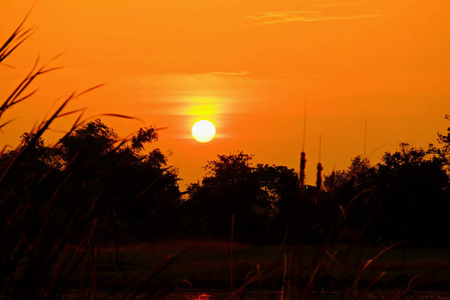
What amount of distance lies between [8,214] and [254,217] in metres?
44.2

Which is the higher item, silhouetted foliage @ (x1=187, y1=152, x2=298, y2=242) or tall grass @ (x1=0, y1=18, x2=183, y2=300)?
silhouetted foliage @ (x1=187, y1=152, x2=298, y2=242)

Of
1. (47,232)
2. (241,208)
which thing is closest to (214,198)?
(241,208)

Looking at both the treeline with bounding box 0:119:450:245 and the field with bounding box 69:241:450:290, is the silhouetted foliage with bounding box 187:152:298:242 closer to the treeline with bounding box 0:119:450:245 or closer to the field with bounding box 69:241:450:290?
the treeline with bounding box 0:119:450:245

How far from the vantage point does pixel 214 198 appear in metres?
51.4

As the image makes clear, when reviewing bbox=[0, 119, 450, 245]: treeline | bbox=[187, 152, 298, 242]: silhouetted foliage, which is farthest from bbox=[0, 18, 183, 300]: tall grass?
bbox=[187, 152, 298, 242]: silhouetted foliage

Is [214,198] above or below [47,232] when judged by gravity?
above

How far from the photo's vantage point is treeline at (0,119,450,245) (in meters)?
2.41

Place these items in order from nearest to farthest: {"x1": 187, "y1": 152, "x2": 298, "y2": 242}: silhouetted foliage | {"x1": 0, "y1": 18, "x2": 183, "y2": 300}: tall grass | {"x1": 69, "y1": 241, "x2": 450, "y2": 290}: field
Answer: {"x1": 0, "y1": 18, "x2": 183, "y2": 300}: tall grass → {"x1": 69, "y1": 241, "x2": 450, "y2": 290}: field → {"x1": 187, "y1": 152, "x2": 298, "y2": 242}: silhouetted foliage

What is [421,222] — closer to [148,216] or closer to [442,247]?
[442,247]

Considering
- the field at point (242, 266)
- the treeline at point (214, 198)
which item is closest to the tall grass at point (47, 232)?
the treeline at point (214, 198)

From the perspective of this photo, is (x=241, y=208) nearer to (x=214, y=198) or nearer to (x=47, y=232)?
(x=214, y=198)

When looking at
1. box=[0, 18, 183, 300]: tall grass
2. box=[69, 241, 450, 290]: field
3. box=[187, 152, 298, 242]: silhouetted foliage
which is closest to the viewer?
box=[0, 18, 183, 300]: tall grass

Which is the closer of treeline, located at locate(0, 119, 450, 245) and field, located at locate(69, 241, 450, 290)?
treeline, located at locate(0, 119, 450, 245)

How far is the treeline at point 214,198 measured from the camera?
2414 mm
